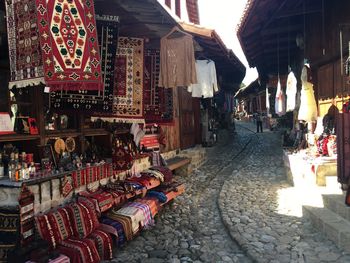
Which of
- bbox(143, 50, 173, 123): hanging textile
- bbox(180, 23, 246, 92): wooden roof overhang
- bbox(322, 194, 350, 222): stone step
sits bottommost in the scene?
bbox(322, 194, 350, 222): stone step

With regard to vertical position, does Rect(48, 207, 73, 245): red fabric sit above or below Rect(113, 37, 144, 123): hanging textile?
below

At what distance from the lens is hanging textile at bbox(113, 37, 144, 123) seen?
529cm

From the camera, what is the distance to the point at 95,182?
17.9 feet

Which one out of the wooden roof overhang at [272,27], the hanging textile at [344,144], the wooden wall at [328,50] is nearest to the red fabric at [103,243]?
the hanging textile at [344,144]

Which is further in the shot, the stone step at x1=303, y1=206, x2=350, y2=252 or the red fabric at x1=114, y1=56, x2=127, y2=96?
the red fabric at x1=114, y1=56, x2=127, y2=96

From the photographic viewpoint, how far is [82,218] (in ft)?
14.4

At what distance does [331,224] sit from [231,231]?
151 centimetres

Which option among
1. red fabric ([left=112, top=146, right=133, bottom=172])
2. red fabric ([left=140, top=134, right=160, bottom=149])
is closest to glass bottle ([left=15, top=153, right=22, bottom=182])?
red fabric ([left=112, top=146, right=133, bottom=172])

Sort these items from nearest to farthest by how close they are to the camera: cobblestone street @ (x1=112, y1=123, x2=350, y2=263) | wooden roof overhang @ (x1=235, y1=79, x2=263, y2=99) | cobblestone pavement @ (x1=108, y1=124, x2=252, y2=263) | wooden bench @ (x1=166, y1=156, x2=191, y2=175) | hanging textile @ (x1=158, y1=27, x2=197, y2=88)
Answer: cobblestone street @ (x1=112, y1=123, x2=350, y2=263) → cobblestone pavement @ (x1=108, y1=124, x2=252, y2=263) → hanging textile @ (x1=158, y1=27, x2=197, y2=88) → wooden bench @ (x1=166, y1=156, x2=191, y2=175) → wooden roof overhang @ (x1=235, y1=79, x2=263, y2=99)

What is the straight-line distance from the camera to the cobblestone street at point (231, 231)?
454 cm

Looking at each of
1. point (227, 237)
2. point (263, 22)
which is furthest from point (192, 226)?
point (263, 22)

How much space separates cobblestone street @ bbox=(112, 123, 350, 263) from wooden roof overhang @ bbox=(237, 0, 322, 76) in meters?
4.12

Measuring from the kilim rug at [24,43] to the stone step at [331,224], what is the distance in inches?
168

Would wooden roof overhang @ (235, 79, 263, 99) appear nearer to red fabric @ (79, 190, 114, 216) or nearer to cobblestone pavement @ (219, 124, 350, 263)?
cobblestone pavement @ (219, 124, 350, 263)
